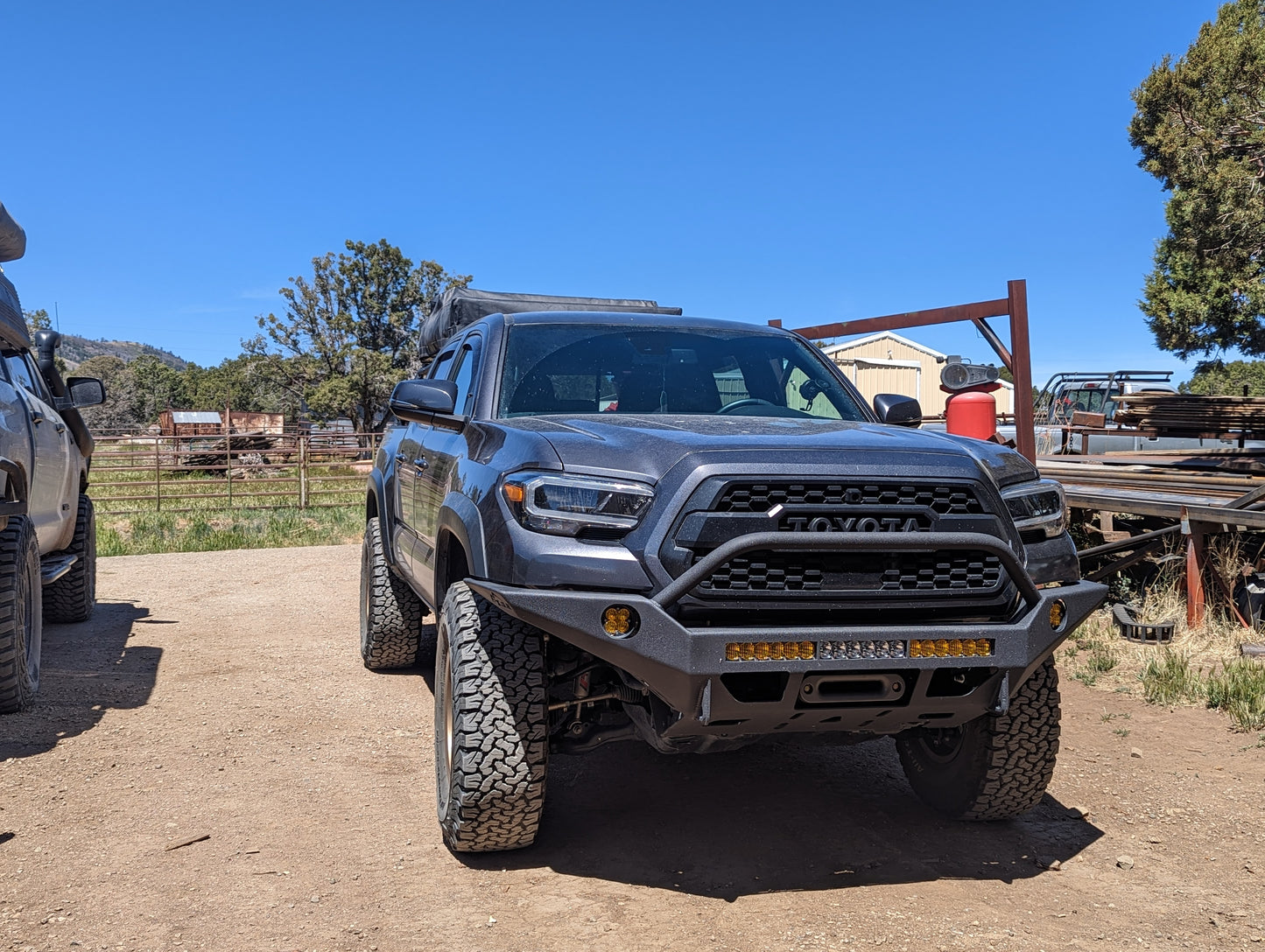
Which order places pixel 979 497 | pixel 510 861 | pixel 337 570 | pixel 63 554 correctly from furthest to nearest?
pixel 337 570
pixel 63 554
pixel 510 861
pixel 979 497

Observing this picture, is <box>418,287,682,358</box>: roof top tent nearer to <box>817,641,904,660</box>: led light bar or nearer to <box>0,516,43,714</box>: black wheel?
<box>0,516,43,714</box>: black wheel

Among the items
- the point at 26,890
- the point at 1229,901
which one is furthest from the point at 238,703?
the point at 1229,901

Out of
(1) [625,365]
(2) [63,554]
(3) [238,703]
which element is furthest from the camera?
(2) [63,554]

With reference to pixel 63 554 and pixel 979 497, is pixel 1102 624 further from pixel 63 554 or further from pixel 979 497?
pixel 63 554

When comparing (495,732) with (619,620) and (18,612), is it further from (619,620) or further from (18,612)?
(18,612)

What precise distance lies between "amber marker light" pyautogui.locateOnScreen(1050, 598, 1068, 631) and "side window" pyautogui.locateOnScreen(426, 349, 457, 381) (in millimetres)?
3296

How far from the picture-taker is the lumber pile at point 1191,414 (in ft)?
48.4

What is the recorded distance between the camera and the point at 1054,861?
12.6 ft

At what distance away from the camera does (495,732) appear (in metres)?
3.49

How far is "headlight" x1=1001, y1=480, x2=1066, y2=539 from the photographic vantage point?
351 cm

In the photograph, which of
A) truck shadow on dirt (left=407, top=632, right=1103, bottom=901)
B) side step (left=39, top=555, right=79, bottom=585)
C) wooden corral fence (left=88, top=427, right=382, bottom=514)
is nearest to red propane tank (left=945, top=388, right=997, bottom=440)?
truck shadow on dirt (left=407, top=632, right=1103, bottom=901)

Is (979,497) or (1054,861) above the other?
(979,497)

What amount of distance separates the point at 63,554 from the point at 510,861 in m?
5.43

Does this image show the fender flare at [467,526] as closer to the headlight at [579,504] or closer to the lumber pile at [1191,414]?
the headlight at [579,504]
